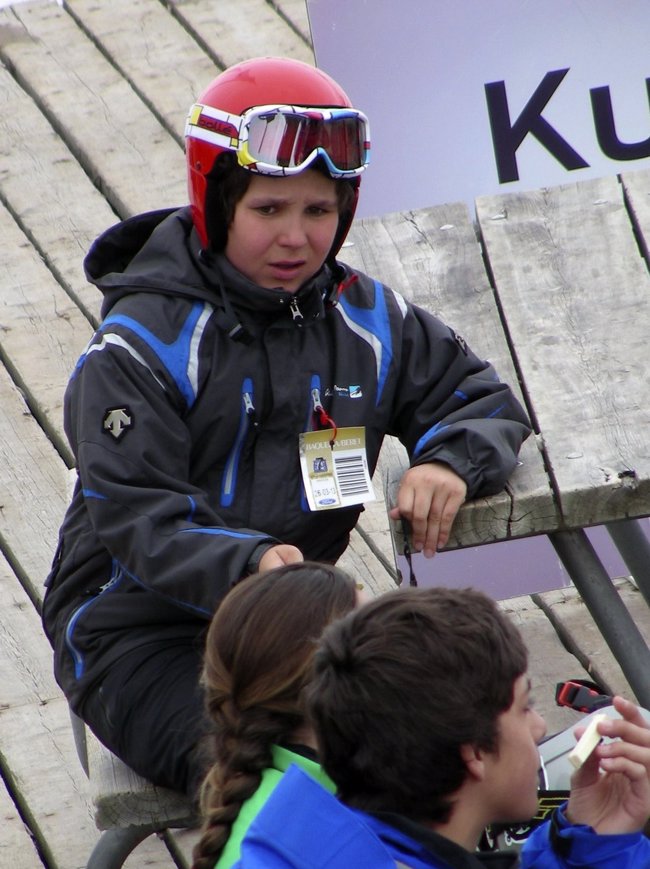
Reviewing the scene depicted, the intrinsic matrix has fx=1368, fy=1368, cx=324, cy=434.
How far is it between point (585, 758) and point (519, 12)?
8.41ft

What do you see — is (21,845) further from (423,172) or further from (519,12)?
(519,12)

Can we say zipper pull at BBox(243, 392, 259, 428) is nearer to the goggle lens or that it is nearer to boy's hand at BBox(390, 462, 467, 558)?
boy's hand at BBox(390, 462, 467, 558)

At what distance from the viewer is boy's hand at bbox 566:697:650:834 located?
1.69m

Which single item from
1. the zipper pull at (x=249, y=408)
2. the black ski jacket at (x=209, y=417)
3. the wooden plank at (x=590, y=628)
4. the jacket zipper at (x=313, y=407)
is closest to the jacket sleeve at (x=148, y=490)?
the black ski jacket at (x=209, y=417)

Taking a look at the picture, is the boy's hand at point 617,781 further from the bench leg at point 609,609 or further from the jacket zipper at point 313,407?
the jacket zipper at point 313,407

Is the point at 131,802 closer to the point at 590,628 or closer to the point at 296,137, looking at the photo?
the point at 296,137

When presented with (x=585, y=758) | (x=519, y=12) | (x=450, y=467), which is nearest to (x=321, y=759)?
(x=585, y=758)

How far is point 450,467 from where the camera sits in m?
2.32

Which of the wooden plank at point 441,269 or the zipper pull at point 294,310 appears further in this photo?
the wooden plank at point 441,269

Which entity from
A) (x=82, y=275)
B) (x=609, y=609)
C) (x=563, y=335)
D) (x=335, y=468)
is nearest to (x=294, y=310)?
(x=335, y=468)

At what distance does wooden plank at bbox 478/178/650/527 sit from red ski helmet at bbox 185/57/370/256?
0.51 metres

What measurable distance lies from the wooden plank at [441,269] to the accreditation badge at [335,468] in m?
0.07

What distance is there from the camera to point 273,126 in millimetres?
2311

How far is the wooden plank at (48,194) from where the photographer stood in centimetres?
459
